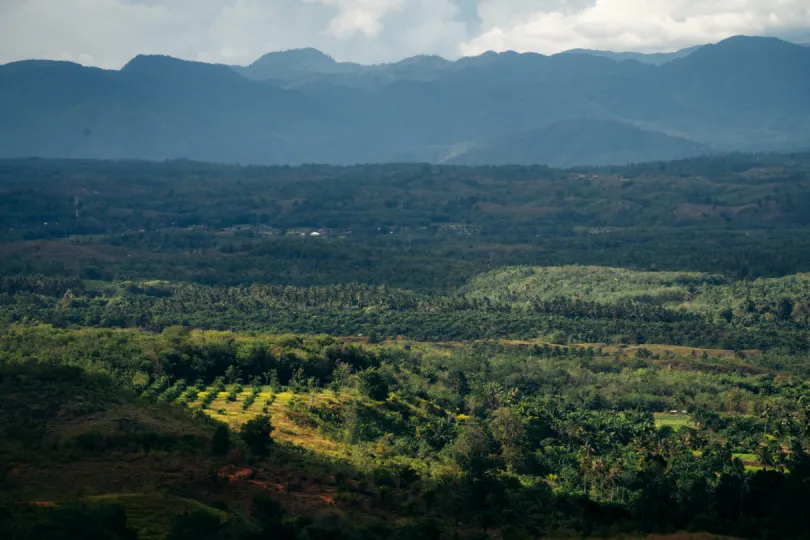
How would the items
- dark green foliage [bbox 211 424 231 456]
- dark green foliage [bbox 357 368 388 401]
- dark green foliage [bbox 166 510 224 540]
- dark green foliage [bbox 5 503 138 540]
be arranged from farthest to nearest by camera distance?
dark green foliage [bbox 357 368 388 401] < dark green foliage [bbox 211 424 231 456] < dark green foliage [bbox 166 510 224 540] < dark green foliage [bbox 5 503 138 540]

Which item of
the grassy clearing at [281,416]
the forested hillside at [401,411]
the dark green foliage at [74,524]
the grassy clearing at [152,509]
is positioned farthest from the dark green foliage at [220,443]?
the dark green foliage at [74,524]

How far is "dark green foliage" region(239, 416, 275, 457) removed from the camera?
6269 centimetres

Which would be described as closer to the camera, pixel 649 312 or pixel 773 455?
pixel 773 455

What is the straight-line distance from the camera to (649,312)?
5802 inches

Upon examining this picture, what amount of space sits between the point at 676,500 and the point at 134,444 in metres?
29.3

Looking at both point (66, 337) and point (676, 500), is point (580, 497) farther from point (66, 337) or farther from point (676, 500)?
point (66, 337)

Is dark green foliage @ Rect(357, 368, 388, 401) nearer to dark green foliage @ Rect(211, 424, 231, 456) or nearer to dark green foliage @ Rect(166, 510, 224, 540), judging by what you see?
dark green foliage @ Rect(211, 424, 231, 456)

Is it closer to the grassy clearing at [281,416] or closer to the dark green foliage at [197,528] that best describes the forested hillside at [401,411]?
the dark green foliage at [197,528]

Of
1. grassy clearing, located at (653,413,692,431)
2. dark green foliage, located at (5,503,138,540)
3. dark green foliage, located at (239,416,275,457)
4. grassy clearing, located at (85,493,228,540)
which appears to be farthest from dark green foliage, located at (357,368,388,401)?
dark green foliage, located at (5,503,138,540)

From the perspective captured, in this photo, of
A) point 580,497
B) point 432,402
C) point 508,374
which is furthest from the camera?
point 508,374

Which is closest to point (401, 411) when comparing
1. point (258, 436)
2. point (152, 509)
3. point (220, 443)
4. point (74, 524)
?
A: point (258, 436)

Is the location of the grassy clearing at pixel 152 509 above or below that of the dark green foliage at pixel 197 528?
below

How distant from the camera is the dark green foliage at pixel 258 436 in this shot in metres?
62.7

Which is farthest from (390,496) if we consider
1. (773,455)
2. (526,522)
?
(773,455)
